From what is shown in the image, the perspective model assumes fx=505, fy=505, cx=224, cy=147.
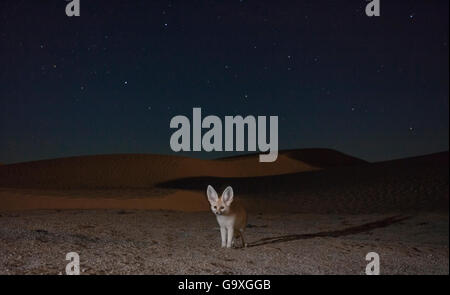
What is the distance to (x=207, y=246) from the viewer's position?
28.0ft

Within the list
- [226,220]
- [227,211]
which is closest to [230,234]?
[226,220]

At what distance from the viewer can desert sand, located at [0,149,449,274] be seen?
715cm

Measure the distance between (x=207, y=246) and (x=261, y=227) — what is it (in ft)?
12.9

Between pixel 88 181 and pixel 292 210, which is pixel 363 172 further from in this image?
pixel 88 181

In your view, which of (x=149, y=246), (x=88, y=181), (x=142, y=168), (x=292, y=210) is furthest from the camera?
(x=142, y=168)

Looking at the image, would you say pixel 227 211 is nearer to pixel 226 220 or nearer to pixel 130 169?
pixel 226 220

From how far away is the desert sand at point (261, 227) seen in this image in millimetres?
7148

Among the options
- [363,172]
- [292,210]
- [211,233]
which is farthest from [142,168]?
[211,233]

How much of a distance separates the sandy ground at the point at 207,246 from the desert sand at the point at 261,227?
0.02 m

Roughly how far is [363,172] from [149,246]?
1894cm

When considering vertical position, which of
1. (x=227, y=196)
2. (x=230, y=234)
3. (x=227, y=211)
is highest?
(x=227, y=196)

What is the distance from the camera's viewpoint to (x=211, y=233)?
10594mm

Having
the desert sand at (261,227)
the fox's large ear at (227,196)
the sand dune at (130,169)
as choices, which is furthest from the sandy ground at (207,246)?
the sand dune at (130,169)

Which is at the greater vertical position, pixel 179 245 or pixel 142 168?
pixel 142 168
